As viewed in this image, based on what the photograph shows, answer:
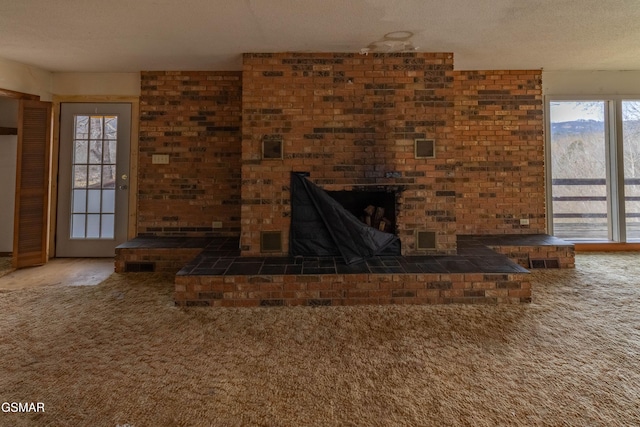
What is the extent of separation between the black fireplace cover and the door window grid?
2616 millimetres

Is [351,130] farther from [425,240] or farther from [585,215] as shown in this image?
[585,215]

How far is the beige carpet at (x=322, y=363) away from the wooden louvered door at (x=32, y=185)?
135 centimetres

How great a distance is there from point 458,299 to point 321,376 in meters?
1.51

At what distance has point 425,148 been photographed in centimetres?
317

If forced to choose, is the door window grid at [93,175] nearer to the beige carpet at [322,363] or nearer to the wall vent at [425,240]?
the beige carpet at [322,363]

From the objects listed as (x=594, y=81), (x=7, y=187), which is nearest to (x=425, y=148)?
(x=594, y=81)

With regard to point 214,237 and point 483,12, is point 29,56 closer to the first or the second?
point 214,237

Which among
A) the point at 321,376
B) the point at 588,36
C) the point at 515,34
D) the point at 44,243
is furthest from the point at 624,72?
the point at 44,243

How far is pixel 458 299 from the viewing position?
2604 mm

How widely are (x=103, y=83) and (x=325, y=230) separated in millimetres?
3474

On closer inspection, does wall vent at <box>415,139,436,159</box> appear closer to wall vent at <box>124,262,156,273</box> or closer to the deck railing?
the deck railing

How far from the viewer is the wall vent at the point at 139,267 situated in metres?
3.44

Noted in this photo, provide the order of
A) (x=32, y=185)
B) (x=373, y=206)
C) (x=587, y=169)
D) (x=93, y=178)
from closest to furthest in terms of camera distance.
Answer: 1. (x=373, y=206)
2. (x=32, y=185)
3. (x=93, y=178)
4. (x=587, y=169)

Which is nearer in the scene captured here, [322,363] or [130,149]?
[322,363]
